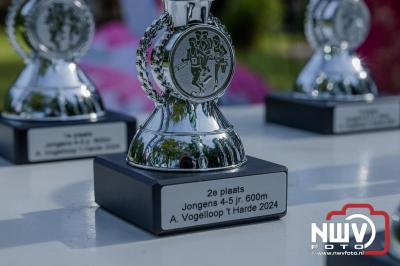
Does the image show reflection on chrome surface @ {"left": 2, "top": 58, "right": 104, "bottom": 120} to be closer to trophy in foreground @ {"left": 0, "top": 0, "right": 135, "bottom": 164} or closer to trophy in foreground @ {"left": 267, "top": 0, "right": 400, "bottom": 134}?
trophy in foreground @ {"left": 0, "top": 0, "right": 135, "bottom": 164}

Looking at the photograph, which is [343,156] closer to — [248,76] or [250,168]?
[250,168]

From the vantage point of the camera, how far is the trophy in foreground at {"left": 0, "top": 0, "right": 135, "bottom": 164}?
1817 millimetres

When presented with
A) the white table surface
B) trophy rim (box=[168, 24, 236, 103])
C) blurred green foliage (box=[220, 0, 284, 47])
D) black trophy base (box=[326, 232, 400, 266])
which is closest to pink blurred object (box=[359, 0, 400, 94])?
the white table surface

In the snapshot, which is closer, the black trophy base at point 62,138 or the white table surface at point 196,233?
the white table surface at point 196,233

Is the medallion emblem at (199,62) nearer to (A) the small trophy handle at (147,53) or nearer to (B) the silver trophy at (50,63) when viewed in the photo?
(A) the small trophy handle at (147,53)

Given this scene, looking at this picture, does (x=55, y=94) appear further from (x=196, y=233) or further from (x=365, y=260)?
(x=365, y=260)

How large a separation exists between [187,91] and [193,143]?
8 cm

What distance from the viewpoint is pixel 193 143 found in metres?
1.31

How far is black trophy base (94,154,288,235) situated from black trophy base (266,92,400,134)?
81cm

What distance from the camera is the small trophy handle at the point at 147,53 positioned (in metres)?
1.34

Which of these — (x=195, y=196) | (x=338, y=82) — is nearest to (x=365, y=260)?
(x=195, y=196)

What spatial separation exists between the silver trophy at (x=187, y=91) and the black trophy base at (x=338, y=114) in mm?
831

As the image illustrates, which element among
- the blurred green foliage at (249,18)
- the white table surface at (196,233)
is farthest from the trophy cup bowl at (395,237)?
the blurred green foliage at (249,18)

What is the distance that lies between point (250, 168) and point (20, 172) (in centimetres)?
61
